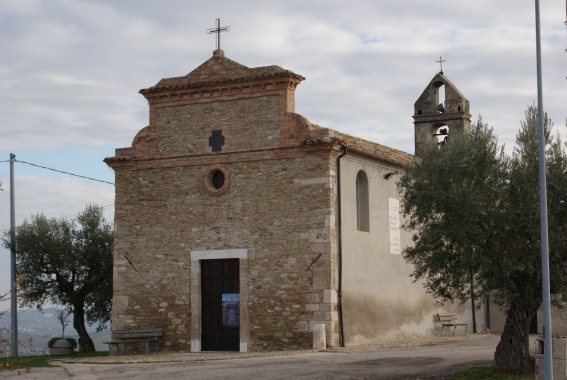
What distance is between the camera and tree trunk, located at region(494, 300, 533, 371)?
1700 centimetres

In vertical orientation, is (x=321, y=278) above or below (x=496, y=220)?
below

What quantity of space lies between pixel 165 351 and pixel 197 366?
18.0 ft

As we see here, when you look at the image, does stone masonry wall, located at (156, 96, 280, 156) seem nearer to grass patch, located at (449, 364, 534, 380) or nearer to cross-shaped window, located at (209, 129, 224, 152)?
cross-shaped window, located at (209, 129, 224, 152)

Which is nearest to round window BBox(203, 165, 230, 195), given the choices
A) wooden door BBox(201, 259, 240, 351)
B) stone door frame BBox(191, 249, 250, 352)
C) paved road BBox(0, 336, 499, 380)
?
stone door frame BBox(191, 249, 250, 352)

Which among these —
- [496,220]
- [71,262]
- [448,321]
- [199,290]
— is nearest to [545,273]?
[496,220]

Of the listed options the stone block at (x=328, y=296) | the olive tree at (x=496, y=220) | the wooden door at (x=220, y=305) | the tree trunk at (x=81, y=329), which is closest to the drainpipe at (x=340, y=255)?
the stone block at (x=328, y=296)

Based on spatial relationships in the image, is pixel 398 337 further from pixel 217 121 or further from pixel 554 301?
pixel 554 301

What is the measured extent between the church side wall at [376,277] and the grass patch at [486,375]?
732 cm

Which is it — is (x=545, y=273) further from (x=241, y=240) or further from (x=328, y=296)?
(x=241, y=240)

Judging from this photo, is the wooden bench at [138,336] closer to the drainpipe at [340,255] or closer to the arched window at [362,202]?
the drainpipe at [340,255]

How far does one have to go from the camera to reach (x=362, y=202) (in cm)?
2658

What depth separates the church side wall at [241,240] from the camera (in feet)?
78.7

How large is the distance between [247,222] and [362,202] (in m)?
3.84

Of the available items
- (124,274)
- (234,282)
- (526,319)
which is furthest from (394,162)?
(526,319)
